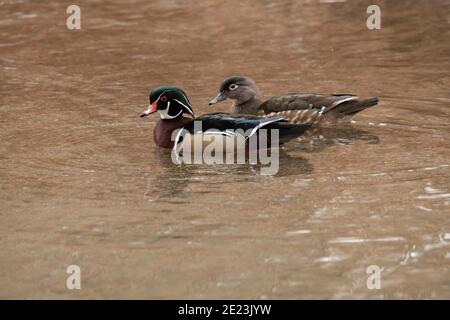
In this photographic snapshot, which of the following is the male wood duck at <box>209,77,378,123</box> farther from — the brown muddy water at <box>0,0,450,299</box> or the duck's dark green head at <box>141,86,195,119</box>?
the duck's dark green head at <box>141,86,195,119</box>

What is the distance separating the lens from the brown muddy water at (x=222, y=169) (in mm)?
6352

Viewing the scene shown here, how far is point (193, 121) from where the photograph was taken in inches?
369

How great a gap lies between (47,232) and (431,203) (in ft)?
9.58

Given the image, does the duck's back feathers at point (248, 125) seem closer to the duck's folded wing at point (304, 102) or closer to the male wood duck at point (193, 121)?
the male wood duck at point (193, 121)

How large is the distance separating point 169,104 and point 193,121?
1.72 feet

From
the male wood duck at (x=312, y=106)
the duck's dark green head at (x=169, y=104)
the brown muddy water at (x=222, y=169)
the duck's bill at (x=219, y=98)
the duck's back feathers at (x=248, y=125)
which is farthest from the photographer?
the duck's bill at (x=219, y=98)

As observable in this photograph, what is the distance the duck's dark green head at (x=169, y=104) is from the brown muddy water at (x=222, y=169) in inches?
14.7

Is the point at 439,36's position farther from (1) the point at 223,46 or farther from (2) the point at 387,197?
(2) the point at 387,197
